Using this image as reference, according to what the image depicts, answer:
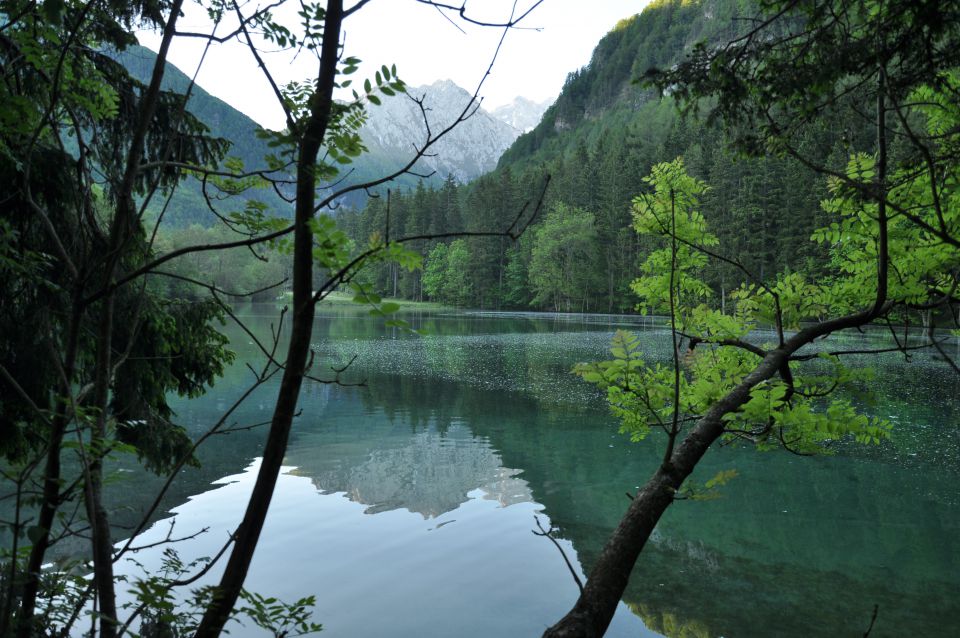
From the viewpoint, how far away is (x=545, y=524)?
7.91m

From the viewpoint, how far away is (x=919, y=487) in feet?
31.7

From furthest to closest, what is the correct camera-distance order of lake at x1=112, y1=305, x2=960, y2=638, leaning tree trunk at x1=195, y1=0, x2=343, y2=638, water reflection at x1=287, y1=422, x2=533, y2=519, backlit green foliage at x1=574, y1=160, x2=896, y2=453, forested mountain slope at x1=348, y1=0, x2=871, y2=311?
forested mountain slope at x1=348, y1=0, x2=871, y2=311, water reflection at x1=287, y1=422, x2=533, y2=519, lake at x1=112, y1=305, x2=960, y2=638, backlit green foliage at x1=574, y1=160, x2=896, y2=453, leaning tree trunk at x1=195, y1=0, x2=343, y2=638

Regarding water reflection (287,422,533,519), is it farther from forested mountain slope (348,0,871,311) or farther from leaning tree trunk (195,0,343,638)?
forested mountain slope (348,0,871,311)

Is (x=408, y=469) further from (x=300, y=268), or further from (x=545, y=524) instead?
(x=300, y=268)

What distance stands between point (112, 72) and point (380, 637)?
5.14 m

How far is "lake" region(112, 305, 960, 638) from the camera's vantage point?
591 centimetres

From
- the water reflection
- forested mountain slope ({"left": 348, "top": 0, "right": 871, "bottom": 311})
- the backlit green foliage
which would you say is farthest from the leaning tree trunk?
forested mountain slope ({"left": 348, "top": 0, "right": 871, "bottom": 311})

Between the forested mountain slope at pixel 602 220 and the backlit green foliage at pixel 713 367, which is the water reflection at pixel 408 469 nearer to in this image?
the backlit green foliage at pixel 713 367

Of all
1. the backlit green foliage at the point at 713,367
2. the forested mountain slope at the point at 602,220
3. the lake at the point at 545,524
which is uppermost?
the forested mountain slope at the point at 602,220

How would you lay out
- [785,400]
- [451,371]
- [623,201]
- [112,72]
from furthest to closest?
1. [623,201]
2. [451,371]
3. [112,72]
4. [785,400]

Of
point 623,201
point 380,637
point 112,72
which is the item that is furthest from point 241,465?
point 623,201

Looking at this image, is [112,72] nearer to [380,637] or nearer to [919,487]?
[380,637]

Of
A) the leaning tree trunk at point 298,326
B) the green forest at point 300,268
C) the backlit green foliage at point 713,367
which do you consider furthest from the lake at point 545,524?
the leaning tree trunk at point 298,326

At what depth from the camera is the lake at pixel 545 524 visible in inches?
233
